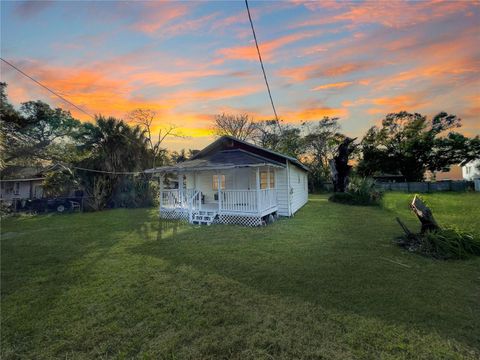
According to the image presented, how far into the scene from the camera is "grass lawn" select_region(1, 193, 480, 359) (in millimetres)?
2830

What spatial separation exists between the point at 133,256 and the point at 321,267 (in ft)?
16.4

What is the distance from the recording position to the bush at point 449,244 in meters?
5.80

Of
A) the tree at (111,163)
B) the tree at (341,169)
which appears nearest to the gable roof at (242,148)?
the tree at (111,163)

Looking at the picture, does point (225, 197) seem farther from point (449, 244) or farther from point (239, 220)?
point (449, 244)

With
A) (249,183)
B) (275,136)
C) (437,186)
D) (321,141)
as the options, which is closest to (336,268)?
(249,183)

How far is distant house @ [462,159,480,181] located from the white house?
103ft

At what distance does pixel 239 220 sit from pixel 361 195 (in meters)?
11.0

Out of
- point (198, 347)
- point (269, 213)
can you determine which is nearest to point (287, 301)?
point (198, 347)

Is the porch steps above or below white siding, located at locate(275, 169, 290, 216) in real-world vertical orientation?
below

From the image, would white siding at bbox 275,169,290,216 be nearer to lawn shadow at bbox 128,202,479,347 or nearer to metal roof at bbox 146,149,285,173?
metal roof at bbox 146,149,285,173

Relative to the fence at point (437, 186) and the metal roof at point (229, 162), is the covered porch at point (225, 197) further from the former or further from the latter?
the fence at point (437, 186)

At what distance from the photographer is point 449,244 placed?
5.92 meters

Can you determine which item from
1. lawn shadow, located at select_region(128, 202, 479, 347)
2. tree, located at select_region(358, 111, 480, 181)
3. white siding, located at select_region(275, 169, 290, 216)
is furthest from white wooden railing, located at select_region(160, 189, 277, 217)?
tree, located at select_region(358, 111, 480, 181)

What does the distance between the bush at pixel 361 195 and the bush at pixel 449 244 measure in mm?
10537
